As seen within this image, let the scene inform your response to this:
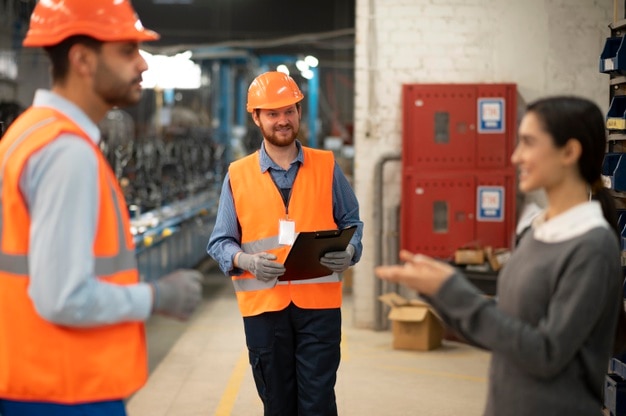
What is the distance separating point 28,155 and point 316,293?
1956 millimetres

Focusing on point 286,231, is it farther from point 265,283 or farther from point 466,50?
point 466,50

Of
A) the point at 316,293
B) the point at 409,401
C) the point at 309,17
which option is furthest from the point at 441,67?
the point at 309,17

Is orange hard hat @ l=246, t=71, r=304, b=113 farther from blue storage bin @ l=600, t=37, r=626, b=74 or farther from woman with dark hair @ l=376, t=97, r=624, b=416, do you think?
woman with dark hair @ l=376, t=97, r=624, b=416

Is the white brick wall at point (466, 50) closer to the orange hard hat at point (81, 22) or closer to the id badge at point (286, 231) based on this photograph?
the id badge at point (286, 231)

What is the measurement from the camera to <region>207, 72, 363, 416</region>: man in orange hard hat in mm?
3707

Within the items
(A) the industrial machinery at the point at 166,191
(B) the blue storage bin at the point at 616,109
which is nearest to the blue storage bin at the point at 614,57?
(B) the blue storage bin at the point at 616,109

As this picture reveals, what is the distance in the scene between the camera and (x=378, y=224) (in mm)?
7871

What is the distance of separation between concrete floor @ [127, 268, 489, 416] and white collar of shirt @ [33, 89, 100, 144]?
3715 mm

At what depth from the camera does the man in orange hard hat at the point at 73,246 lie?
75.0 inches

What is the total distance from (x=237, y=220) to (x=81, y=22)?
1839 mm

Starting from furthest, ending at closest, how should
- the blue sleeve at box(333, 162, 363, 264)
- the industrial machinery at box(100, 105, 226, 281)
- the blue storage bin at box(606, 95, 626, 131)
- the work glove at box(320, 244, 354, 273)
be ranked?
the industrial machinery at box(100, 105, 226, 281) < the blue storage bin at box(606, 95, 626, 131) < the blue sleeve at box(333, 162, 363, 264) < the work glove at box(320, 244, 354, 273)

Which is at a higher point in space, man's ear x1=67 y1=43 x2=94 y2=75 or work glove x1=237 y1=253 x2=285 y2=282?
man's ear x1=67 y1=43 x2=94 y2=75

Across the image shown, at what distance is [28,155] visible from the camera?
1.94 meters

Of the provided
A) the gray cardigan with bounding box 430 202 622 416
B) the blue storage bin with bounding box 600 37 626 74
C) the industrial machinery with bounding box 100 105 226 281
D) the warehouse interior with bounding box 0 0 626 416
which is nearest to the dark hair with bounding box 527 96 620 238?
the gray cardigan with bounding box 430 202 622 416
